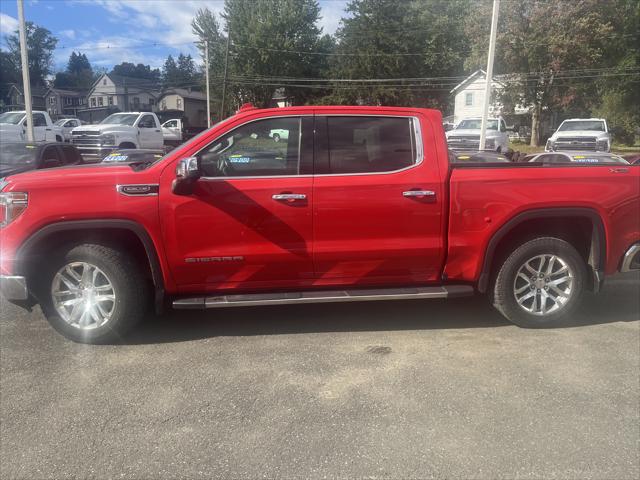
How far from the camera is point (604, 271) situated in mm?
4715

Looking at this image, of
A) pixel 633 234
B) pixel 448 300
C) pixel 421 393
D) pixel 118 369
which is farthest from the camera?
pixel 448 300

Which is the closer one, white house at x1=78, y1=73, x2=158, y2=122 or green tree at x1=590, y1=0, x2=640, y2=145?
green tree at x1=590, y1=0, x2=640, y2=145

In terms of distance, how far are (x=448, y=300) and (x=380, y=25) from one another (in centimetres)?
5581

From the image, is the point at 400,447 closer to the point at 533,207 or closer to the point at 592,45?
the point at 533,207

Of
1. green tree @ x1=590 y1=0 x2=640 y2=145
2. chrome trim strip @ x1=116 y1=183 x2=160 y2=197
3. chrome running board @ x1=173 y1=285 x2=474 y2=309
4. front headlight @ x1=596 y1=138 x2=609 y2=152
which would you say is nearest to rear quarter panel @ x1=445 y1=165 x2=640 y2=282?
chrome running board @ x1=173 y1=285 x2=474 y2=309

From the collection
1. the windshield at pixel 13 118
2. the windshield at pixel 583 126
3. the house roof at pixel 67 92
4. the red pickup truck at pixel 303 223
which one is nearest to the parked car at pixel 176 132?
the windshield at pixel 13 118

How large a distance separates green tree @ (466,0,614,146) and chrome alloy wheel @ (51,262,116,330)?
32987mm

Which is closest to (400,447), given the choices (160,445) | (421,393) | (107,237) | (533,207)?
(421,393)

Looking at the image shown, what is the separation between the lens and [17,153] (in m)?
9.73

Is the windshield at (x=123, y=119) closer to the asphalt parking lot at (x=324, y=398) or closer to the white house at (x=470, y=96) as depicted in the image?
the asphalt parking lot at (x=324, y=398)

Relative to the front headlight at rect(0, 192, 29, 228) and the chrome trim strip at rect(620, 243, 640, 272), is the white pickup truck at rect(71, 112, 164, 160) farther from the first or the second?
the chrome trim strip at rect(620, 243, 640, 272)

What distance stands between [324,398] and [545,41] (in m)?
33.6

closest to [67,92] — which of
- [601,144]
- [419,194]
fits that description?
[601,144]

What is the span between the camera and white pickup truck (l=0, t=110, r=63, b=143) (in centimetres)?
2094
